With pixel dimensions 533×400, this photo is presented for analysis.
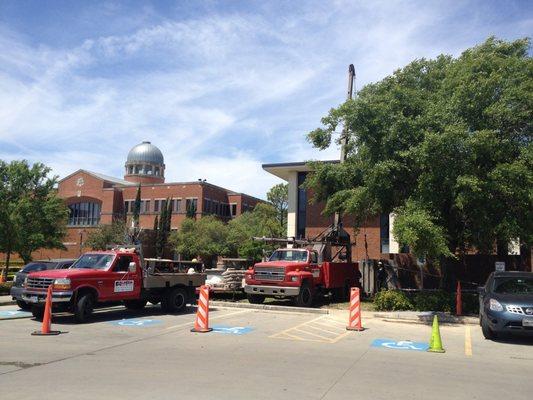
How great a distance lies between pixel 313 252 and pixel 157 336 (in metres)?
9.21

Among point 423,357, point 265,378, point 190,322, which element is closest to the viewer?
point 265,378

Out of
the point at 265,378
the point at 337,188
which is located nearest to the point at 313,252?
the point at 337,188

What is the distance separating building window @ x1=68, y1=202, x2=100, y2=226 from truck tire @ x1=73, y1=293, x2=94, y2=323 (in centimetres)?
6313

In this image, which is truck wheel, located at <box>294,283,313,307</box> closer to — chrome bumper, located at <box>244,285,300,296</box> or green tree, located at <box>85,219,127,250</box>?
chrome bumper, located at <box>244,285,300,296</box>

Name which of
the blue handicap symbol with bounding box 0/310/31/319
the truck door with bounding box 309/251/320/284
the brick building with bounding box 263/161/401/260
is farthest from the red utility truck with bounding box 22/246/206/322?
the brick building with bounding box 263/161/401/260

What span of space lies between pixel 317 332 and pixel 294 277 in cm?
511

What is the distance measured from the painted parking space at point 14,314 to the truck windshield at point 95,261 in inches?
86.5

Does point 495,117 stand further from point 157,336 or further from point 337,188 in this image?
point 157,336

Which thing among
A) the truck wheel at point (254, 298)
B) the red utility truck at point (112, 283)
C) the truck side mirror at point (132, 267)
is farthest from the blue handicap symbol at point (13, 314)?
the truck wheel at point (254, 298)

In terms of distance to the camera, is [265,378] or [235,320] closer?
[265,378]

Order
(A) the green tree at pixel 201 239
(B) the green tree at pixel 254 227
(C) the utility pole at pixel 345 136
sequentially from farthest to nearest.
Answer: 1. (A) the green tree at pixel 201 239
2. (B) the green tree at pixel 254 227
3. (C) the utility pole at pixel 345 136

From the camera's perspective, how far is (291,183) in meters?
38.2

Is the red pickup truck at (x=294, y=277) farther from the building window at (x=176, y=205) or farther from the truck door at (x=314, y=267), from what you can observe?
the building window at (x=176, y=205)

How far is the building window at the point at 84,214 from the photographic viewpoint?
74.4m
